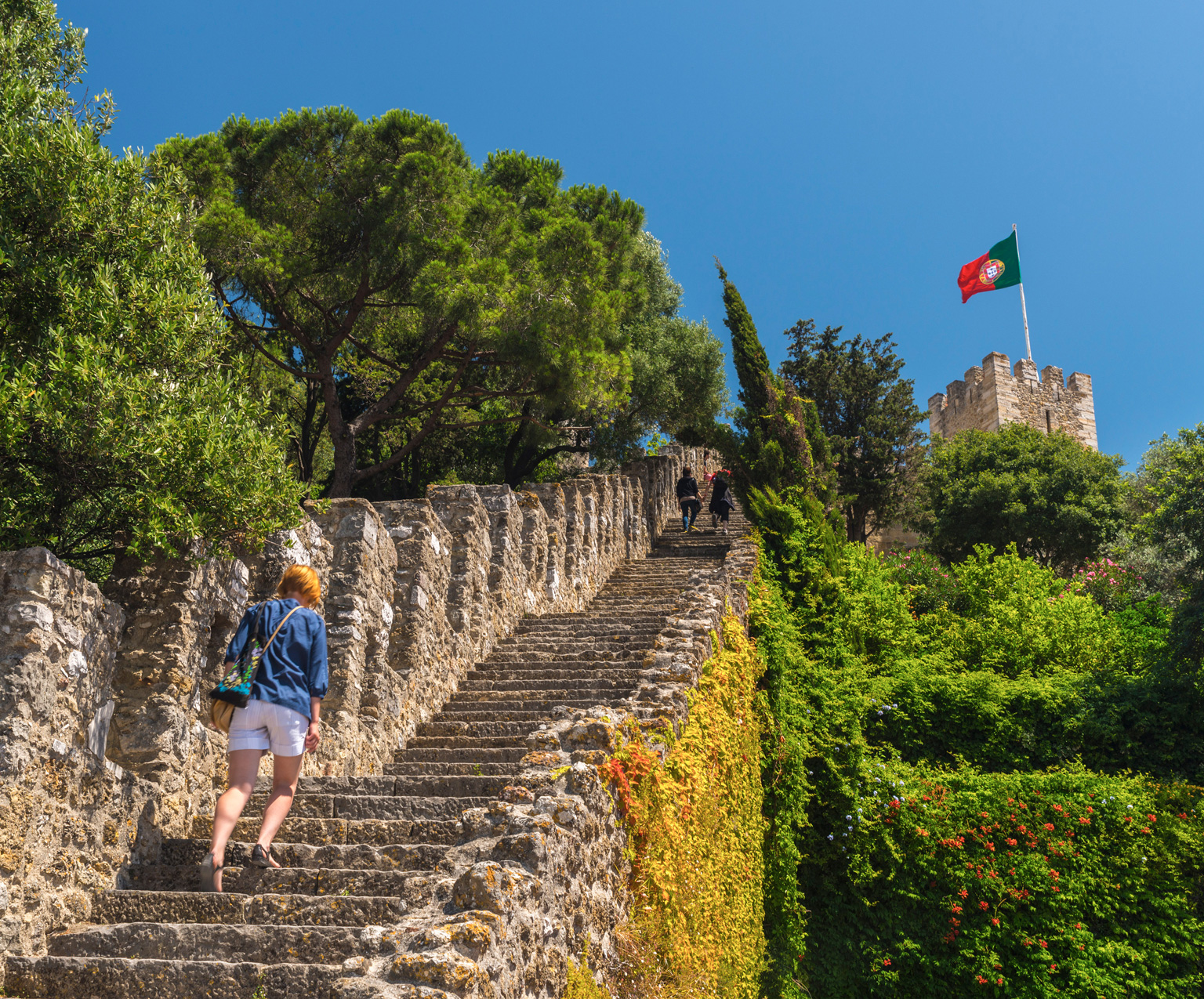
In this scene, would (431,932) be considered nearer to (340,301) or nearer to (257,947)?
(257,947)

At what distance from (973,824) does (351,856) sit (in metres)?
6.89

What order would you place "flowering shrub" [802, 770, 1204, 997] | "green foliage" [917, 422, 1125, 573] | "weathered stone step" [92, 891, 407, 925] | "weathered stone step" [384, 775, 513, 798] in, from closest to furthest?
"weathered stone step" [92, 891, 407, 925] < "weathered stone step" [384, 775, 513, 798] < "flowering shrub" [802, 770, 1204, 997] < "green foliage" [917, 422, 1125, 573]

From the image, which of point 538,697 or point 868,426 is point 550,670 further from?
point 868,426

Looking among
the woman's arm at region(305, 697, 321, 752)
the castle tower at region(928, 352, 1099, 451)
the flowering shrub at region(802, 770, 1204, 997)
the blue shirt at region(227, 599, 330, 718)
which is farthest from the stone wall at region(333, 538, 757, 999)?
the castle tower at region(928, 352, 1099, 451)

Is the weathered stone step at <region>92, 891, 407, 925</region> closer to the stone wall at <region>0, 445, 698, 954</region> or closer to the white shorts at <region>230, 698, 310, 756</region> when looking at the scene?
the stone wall at <region>0, 445, 698, 954</region>

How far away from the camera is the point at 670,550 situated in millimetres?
18094

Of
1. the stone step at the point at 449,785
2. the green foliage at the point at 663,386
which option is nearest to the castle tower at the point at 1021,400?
the green foliage at the point at 663,386

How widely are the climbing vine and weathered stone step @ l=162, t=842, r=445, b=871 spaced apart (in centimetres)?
91

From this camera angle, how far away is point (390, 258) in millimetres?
15492

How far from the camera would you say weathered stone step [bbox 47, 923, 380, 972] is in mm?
3535

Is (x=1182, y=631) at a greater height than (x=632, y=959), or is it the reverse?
(x=1182, y=631)

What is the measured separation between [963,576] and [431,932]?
1294 centimetres

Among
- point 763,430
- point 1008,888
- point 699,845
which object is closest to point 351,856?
point 699,845

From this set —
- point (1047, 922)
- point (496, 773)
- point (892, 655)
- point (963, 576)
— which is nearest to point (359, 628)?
point (496, 773)
